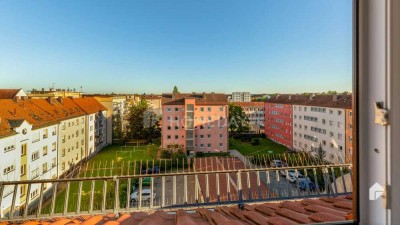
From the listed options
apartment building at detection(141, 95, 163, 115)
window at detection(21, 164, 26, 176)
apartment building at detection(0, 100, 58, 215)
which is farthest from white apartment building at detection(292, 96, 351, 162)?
window at detection(21, 164, 26, 176)

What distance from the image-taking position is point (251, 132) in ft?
6.71

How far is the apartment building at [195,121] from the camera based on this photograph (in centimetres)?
183

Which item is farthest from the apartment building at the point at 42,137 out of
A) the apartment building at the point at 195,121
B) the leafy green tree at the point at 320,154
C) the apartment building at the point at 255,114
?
the leafy green tree at the point at 320,154

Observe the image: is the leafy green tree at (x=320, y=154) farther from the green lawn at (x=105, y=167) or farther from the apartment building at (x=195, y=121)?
the green lawn at (x=105, y=167)

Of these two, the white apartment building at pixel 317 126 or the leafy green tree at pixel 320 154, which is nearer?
the white apartment building at pixel 317 126

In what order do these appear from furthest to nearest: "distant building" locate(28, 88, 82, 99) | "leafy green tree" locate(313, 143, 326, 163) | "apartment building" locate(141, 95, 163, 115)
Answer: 1. "leafy green tree" locate(313, 143, 326, 163)
2. "apartment building" locate(141, 95, 163, 115)
3. "distant building" locate(28, 88, 82, 99)

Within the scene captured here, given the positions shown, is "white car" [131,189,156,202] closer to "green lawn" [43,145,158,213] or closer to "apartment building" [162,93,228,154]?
"green lawn" [43,145,158,213]

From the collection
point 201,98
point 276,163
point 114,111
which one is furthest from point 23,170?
point 276,163

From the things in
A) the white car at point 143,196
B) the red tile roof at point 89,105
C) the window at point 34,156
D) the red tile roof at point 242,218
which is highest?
the red tile roof at point 89,105

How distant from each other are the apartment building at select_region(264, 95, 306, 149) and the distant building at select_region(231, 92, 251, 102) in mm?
186

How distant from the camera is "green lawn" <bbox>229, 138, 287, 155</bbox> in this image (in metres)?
1.98

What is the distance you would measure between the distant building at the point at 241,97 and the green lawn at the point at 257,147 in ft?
1.14

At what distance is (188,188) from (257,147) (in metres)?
0.73

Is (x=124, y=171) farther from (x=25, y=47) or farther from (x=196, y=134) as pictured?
(x=25, y=47)
